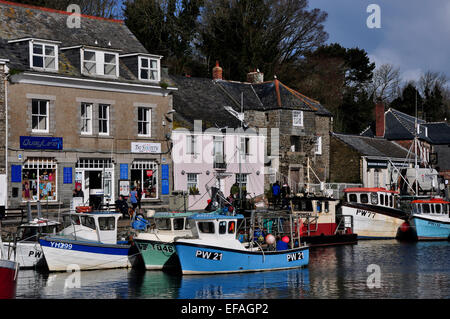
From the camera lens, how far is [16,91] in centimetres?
3988

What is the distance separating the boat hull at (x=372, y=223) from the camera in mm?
48219

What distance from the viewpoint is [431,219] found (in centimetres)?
4841

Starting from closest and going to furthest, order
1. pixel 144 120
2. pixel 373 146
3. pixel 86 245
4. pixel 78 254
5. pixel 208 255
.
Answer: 1. pixel 208 255
2. pixel 78 254
3. pixel 86 245
4. pixel 144 120
5. pixel 373 146

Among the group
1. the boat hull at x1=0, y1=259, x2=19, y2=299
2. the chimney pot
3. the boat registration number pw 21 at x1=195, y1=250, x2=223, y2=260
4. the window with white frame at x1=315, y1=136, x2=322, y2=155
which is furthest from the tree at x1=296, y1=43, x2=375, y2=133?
the boat hull at x1=0, y1=259, x2=19, y2=299

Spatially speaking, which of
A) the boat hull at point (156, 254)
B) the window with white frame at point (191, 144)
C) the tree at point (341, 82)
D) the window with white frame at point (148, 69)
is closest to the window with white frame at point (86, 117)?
the window with white frame at point (148, 69)

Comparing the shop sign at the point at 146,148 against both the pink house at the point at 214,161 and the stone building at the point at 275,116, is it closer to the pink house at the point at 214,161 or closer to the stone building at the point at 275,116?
the pink house at the point at 214,161

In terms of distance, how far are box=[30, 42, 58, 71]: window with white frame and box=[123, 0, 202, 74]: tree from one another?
24619 mm

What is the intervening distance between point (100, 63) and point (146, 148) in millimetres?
5876

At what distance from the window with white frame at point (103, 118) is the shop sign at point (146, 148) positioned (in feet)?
6.36

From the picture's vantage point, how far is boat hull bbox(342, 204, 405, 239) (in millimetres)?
48219

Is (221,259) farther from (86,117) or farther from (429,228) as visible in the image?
(429,228)

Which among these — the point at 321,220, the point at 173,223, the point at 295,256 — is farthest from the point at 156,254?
the point at 321,220
